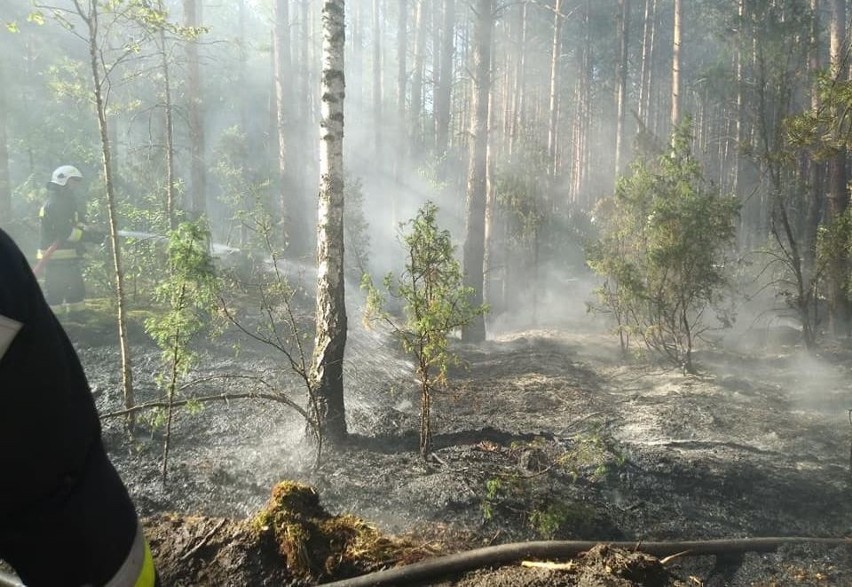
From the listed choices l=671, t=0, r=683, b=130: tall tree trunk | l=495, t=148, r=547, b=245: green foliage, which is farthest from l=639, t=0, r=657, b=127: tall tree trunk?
l=495, t=148, r=547, b=245: green foliage

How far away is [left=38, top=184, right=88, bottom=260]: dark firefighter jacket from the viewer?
8930 millimetres

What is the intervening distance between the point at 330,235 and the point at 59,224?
5851 mm

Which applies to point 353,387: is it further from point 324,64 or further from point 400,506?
point 324,64

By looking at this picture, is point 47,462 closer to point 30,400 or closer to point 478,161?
point 30,400

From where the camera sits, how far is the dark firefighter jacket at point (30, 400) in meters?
1.05

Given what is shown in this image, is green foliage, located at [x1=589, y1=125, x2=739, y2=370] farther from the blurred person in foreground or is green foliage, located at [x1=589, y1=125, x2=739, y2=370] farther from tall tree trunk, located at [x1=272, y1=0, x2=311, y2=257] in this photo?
the blurred person in foreground

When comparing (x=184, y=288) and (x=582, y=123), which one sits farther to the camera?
(x=582, y=123)

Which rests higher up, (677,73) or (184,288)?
(677,73)

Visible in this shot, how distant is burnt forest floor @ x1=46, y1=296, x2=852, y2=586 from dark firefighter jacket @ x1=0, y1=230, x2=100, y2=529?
2.36 meters

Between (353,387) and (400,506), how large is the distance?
3472mm

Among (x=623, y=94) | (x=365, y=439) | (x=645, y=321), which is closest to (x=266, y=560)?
(x=365, y=439)

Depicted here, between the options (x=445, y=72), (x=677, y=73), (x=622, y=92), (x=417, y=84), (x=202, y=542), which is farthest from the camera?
(x=417, y=84)

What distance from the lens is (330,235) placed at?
5781 millimetres

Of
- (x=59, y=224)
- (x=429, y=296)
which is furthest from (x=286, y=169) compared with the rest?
(x=429, y=296)
